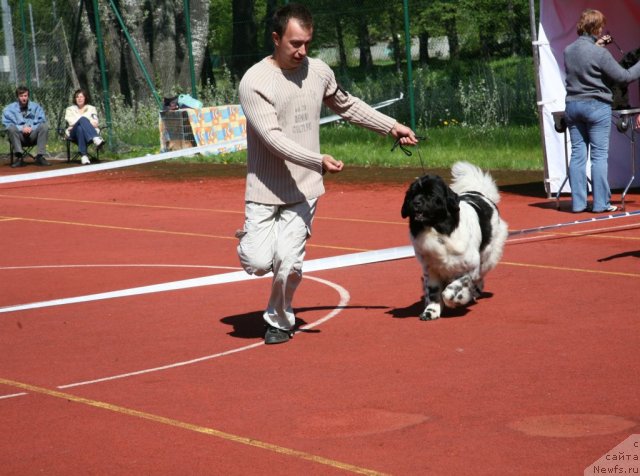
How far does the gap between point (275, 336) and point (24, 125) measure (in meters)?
20.4

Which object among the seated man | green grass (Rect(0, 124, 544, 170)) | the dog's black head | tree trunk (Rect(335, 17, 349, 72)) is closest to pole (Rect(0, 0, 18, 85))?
the seated man

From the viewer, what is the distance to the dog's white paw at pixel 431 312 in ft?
29.2

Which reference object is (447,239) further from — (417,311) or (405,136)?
(417,311)

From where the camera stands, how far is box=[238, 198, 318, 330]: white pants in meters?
8.27

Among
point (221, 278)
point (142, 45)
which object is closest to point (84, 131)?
point (142, 45)

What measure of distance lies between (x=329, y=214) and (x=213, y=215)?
180 centimetres

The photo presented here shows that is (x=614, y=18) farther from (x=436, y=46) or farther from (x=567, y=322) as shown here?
(x=436, y=46)

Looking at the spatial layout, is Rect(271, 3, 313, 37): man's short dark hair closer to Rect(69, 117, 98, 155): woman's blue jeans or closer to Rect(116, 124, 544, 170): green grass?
Rect(116, 124, 544, 170): green grass

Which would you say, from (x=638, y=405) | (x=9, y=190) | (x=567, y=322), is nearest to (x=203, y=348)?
(x=567, y=322)

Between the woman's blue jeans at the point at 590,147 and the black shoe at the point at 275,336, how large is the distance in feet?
23.2

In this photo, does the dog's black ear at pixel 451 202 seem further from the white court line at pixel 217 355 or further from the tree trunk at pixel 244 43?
the tree trunk at pixel 244 43

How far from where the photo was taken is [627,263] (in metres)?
10.8

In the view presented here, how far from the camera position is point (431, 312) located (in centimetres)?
891

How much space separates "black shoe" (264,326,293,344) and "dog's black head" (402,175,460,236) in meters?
1.26
